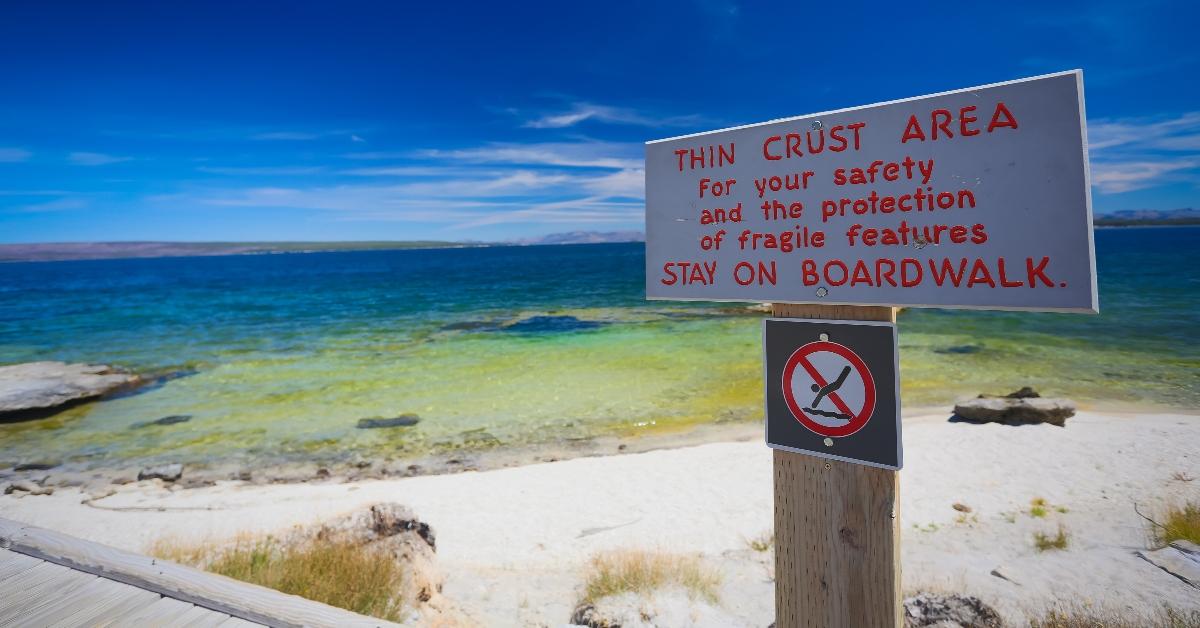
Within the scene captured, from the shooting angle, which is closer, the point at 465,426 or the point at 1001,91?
the point at 1001,91

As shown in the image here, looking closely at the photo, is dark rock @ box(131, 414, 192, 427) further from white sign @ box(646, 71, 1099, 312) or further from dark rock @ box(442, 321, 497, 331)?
dark rock @ box(442, 321, 497, 331)

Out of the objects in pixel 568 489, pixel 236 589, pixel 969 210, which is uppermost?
pixel 969 210

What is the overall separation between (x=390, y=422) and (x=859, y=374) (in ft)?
40.7

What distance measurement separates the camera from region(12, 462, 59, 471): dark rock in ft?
35.2

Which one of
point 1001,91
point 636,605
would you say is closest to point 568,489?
point 636,605

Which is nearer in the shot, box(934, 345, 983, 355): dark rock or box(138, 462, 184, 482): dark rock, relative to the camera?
box(138, 462, 184, 482): dark rock

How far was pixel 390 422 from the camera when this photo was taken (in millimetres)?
13031

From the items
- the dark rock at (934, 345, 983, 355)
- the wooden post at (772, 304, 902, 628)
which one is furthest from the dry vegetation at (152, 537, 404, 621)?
the dark rock at (934, 345, 983, 355)

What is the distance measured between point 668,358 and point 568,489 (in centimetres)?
1174

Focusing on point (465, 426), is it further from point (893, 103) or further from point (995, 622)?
point (893, 103)

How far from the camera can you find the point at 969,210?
75.3 inches

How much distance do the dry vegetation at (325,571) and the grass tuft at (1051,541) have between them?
5.55 meters

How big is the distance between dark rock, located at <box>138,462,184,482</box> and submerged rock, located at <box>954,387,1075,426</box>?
14186mm

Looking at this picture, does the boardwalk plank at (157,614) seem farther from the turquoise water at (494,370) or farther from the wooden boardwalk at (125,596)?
the turquoise water at (494,370)
